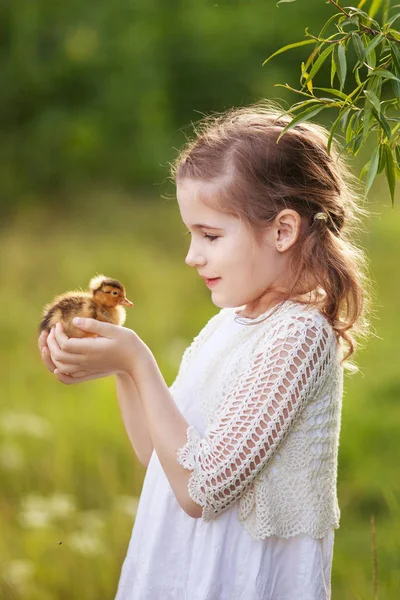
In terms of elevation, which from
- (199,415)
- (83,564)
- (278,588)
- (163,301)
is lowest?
(163,301)

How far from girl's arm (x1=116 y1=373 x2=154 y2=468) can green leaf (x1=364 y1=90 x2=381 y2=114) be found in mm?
694

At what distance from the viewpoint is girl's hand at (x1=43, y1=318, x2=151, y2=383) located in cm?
154

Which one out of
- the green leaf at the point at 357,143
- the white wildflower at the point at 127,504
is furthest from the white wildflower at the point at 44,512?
the green leaf at the point at 357,143

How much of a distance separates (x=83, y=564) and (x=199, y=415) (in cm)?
118

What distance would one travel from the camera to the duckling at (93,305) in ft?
5.38

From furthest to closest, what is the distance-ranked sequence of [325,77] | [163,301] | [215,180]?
[325,77], [163,301], [215,180]

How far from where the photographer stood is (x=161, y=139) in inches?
253

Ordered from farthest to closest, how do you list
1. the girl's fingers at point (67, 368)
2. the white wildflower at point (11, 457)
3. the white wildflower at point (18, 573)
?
the white wildflower at point (11, 457)
the white wildflower at point (18, 573)
the girl's fingers at point (67, 368)

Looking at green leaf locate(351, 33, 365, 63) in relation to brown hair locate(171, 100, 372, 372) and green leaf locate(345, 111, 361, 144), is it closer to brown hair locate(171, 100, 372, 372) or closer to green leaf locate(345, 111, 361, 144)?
green leaf locate(345, 111, 361, 144)

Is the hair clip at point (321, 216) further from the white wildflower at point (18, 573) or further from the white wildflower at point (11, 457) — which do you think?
the white wildflower at point (11, 457)

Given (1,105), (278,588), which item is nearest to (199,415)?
(278,588)

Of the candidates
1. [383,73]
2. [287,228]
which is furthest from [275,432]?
[383,73]

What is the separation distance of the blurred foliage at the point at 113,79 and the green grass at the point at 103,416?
1.20ft

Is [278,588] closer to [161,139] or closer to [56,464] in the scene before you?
[56,464]
